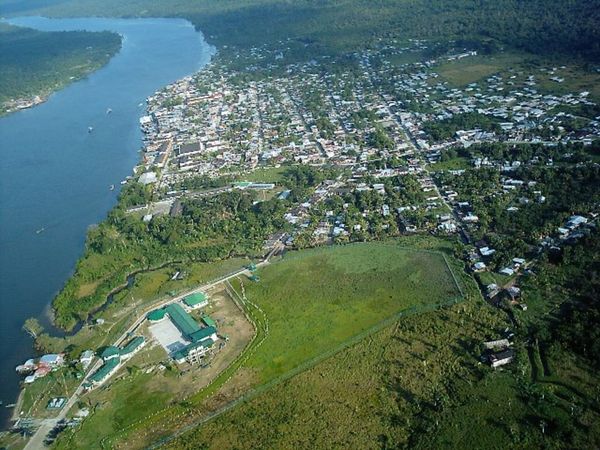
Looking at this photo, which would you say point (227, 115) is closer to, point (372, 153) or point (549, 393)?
point (372, 153)

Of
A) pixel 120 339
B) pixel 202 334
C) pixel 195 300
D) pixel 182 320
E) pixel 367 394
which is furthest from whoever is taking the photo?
pixel 195 300

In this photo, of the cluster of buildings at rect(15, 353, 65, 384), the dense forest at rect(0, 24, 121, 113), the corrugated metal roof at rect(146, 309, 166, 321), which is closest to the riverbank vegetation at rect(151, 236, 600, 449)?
the corrugated metal roof at rect(146, 309, 166, 321)

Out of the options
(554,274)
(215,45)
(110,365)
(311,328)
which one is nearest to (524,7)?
(215,45)

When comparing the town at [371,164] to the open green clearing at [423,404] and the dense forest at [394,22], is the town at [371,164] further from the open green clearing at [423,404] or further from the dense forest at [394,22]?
the dense forest at [394,22]

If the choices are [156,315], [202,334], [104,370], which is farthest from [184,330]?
[104,370]

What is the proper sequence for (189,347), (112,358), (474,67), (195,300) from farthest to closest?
(474,67) < (195,300) < (112,358) < (189,347)

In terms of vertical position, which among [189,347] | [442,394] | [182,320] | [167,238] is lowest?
[167,238]

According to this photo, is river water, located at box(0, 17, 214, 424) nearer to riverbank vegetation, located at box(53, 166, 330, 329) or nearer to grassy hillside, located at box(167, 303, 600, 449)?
riverbank vegetation, located at box(53, 166, 330, 329)

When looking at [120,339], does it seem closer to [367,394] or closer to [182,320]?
[182,320]
